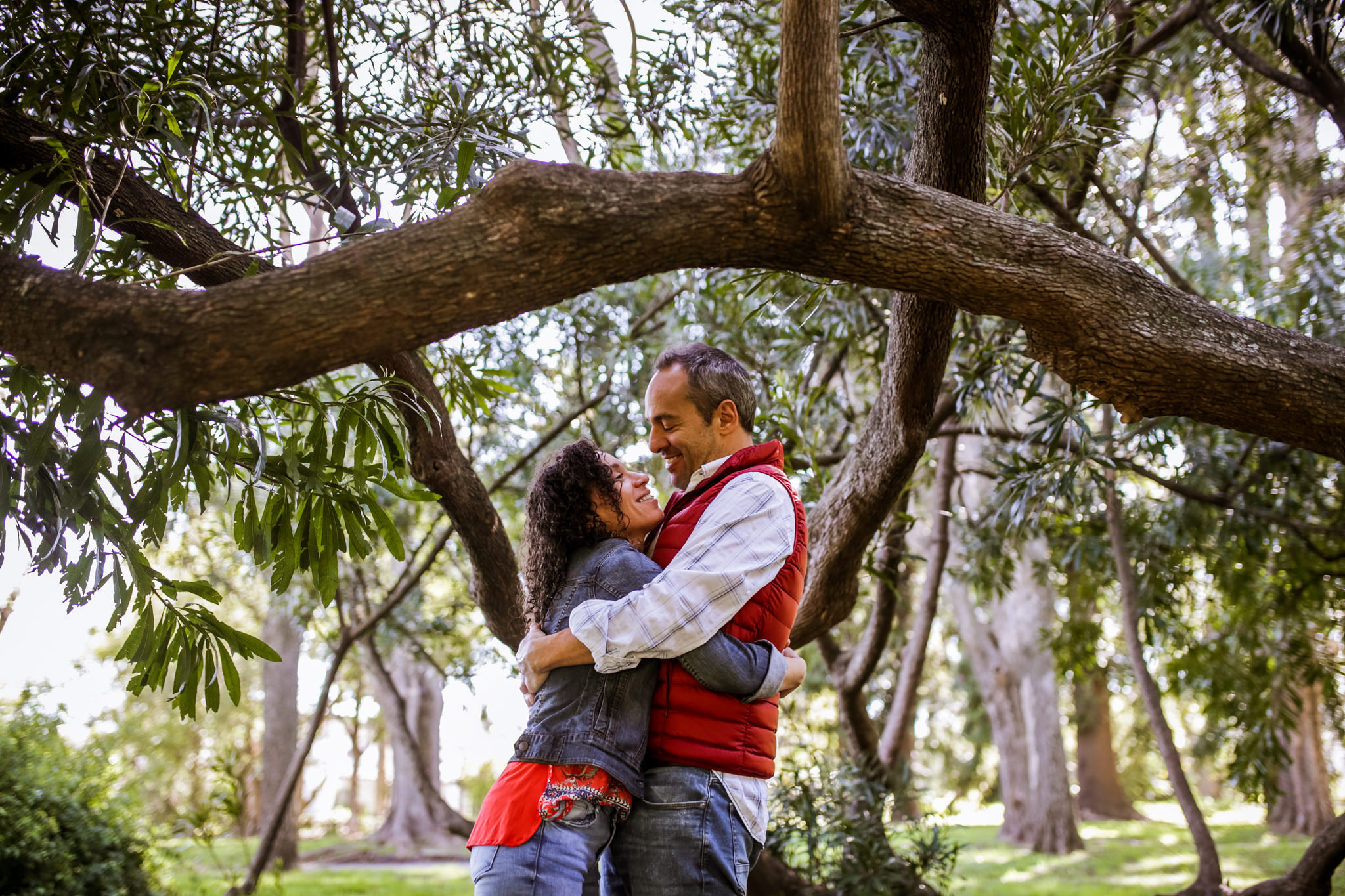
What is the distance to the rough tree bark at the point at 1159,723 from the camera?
16.5ft

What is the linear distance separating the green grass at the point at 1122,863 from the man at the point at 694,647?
4028 mm

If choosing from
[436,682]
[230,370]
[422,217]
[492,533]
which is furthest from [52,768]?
[436,682]

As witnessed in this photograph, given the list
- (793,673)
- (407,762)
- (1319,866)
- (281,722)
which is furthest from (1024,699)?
(793,673)

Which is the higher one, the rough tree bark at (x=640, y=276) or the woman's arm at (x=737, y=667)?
the rough tree bark at (x=640, y=276)

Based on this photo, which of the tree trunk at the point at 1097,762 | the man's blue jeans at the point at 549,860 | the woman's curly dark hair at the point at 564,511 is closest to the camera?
the man's blue jeans at the point at 549,860

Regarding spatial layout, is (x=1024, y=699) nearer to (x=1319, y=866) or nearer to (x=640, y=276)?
(x=1319, y=866)

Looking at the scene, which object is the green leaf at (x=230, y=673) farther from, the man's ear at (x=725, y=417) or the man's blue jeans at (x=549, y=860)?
the man's ear at (x=725, y=417)

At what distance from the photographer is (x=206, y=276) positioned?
2.83 meters

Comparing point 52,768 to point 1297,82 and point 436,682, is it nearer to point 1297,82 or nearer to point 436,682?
point 1297,82

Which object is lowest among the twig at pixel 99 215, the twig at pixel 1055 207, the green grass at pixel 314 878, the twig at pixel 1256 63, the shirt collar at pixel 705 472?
the green grass at pixel 314 878

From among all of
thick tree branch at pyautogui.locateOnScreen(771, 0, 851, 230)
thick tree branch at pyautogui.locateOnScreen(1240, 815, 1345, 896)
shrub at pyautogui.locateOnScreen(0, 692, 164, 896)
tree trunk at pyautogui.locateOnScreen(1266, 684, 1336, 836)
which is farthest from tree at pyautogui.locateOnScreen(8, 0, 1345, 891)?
tree trunk at pyautogui.locateOnScreen(1266, 684, 1336, 836)

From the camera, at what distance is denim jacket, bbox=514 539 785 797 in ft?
5.88

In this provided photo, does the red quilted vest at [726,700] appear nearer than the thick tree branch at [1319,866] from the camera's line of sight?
Yes

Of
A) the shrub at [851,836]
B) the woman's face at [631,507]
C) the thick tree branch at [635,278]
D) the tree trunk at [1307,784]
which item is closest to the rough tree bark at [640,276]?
the thick tree branch at [635,278]
